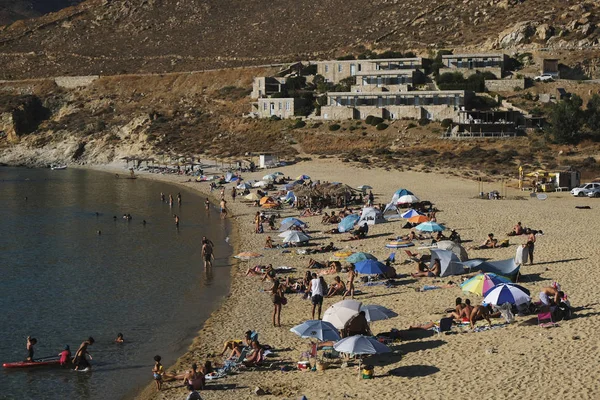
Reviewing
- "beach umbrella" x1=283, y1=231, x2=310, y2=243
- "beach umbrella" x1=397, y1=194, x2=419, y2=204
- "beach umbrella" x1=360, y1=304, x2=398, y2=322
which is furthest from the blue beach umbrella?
"beach umbrella" x1=360, y1=304, x2=398, y2=322

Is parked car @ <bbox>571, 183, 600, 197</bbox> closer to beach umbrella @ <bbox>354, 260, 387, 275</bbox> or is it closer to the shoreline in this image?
the shoreline

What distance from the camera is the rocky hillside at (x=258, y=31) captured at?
93438mm

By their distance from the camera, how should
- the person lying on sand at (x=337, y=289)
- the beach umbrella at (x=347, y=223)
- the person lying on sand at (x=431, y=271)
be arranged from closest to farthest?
1. the person lying on sand at (x=337, y=289)
2. the person lying on sand at (x=431, y=271)
3. the beach umbrella at (x=347, y=223)

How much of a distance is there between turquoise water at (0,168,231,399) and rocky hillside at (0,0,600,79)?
5403 cm

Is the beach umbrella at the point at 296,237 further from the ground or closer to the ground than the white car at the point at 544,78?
closer to the ground

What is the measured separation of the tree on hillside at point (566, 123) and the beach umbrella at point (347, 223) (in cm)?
3118

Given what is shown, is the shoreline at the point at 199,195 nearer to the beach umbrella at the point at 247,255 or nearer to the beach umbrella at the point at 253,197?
the beach umbrella at the point at 247,255

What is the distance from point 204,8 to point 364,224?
10948cm

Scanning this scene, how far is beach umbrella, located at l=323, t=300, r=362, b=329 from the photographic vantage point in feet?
63.2

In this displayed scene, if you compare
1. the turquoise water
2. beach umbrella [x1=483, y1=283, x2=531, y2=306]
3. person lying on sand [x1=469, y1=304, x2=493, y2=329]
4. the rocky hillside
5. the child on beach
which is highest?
the rocky hillside

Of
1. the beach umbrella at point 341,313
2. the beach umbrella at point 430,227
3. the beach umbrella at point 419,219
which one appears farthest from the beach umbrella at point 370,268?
the beach umbrella at point 419,219

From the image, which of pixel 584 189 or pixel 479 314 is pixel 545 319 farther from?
pixel 584 189

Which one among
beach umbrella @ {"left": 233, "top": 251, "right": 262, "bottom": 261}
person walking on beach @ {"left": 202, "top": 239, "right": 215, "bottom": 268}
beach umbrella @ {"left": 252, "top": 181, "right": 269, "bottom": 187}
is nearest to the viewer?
person walking on beach @ {"left": 202, "top": 239, "right": 215, "bottom": 268}

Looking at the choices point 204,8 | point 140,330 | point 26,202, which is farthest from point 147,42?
point 140,330
